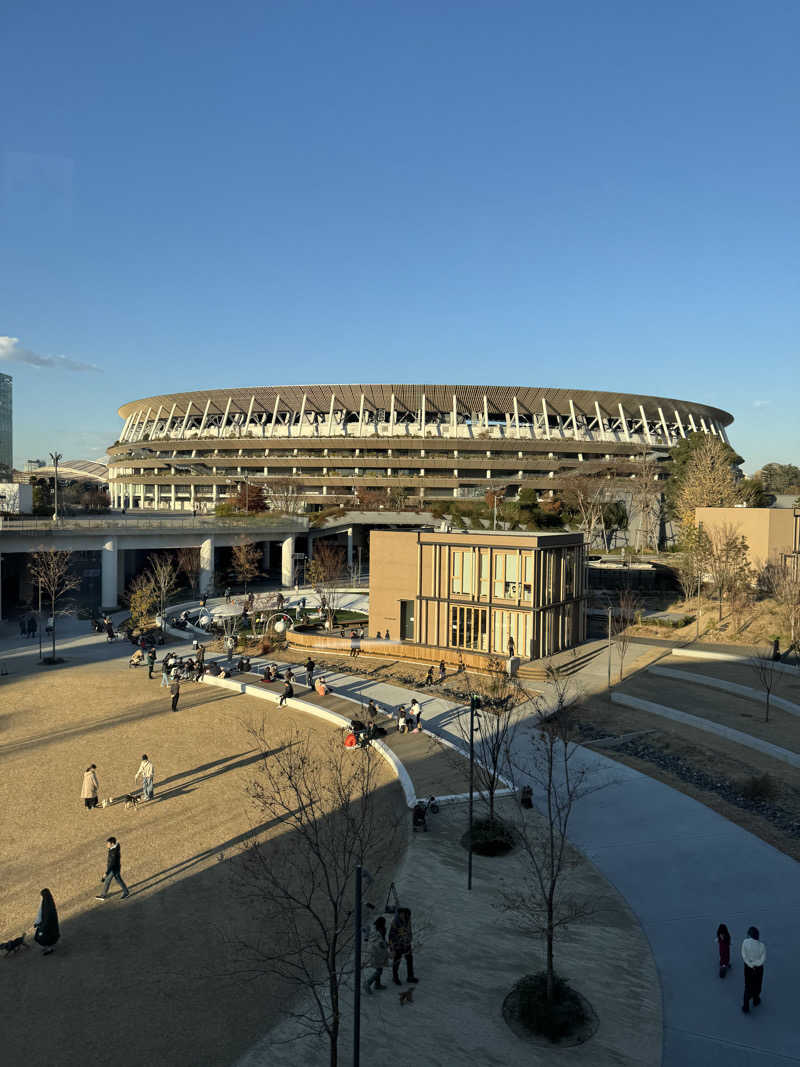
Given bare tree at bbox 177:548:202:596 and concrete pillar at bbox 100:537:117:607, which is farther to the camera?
bare tree at bbox 177:548:202:596

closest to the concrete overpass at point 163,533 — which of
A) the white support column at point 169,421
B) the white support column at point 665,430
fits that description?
the white support column at point 169,421

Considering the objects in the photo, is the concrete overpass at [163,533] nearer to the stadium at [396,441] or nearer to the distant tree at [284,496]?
the distant tree at [284,496]

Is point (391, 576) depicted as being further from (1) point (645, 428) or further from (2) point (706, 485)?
(1) point (645, 428)

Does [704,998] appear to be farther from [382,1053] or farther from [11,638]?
[11,638]

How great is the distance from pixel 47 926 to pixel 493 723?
51.4 ft

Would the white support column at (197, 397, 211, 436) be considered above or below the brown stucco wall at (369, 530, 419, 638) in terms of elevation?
above

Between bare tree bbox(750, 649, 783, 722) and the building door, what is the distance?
54.8 ft

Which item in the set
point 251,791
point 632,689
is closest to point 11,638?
point 251,791

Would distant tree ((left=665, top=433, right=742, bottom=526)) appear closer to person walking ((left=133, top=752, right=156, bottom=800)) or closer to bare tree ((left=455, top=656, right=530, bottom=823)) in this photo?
bare tree ((left=455, top=656, right=530, bottom=823))

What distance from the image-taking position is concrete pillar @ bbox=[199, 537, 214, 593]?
181 feet

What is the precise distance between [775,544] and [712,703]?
27.7 meters

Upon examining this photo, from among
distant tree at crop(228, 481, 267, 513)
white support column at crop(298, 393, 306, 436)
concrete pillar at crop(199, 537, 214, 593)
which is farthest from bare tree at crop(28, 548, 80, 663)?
white support column at crop(298, 393, 306, 436)

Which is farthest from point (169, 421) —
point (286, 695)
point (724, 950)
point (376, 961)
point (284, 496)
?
point (724, 950)

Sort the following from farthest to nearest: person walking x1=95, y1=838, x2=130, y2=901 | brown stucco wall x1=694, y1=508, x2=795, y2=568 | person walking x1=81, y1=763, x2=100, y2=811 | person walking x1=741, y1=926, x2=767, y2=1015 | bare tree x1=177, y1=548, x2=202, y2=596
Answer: bare tree x1=177, y1=548, x2=202, y2=596, brown stucco wall x1=694, y1=508, x2=795, y2=568, person walking x1=81, y1=763, x2=100, y2=811, person walking x1=95, y1=838, x2=130, y2=901, person walking x1=741, y1=926, x2=767, y2=1015
